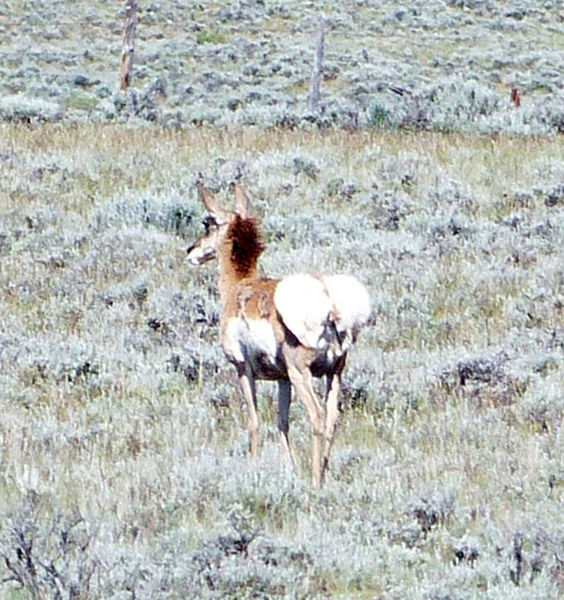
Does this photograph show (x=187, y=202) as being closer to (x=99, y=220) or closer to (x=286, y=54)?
(x=99, y=220)

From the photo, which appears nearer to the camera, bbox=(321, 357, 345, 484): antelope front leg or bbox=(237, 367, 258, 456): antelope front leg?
bbox=(321, 357, 345, 484): antelope front leg

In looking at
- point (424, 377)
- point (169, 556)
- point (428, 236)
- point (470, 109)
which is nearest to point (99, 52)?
point (470, 109)

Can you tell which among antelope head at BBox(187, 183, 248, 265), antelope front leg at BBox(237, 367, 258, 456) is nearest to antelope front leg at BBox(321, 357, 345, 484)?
antelope front leg at BBox(237, 367, 258, 456)

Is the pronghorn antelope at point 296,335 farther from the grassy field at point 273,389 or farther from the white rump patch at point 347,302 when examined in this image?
the grassy field at point 273,389

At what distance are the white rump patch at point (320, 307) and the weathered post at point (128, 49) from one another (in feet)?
66.9

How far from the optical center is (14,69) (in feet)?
122

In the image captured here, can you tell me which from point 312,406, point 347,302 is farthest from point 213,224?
point 312,406

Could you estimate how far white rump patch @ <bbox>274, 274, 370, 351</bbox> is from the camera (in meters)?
5.93

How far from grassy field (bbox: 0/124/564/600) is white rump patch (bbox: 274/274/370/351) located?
0.67 m

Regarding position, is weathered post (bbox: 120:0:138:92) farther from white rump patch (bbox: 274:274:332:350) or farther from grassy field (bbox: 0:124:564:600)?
white rump patch (bbox: 274:274:332:350)

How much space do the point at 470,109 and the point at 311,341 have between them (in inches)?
584

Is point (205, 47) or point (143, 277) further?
point (205, 47)

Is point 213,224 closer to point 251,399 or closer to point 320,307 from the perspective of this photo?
point 251,399

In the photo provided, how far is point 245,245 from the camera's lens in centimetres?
696
